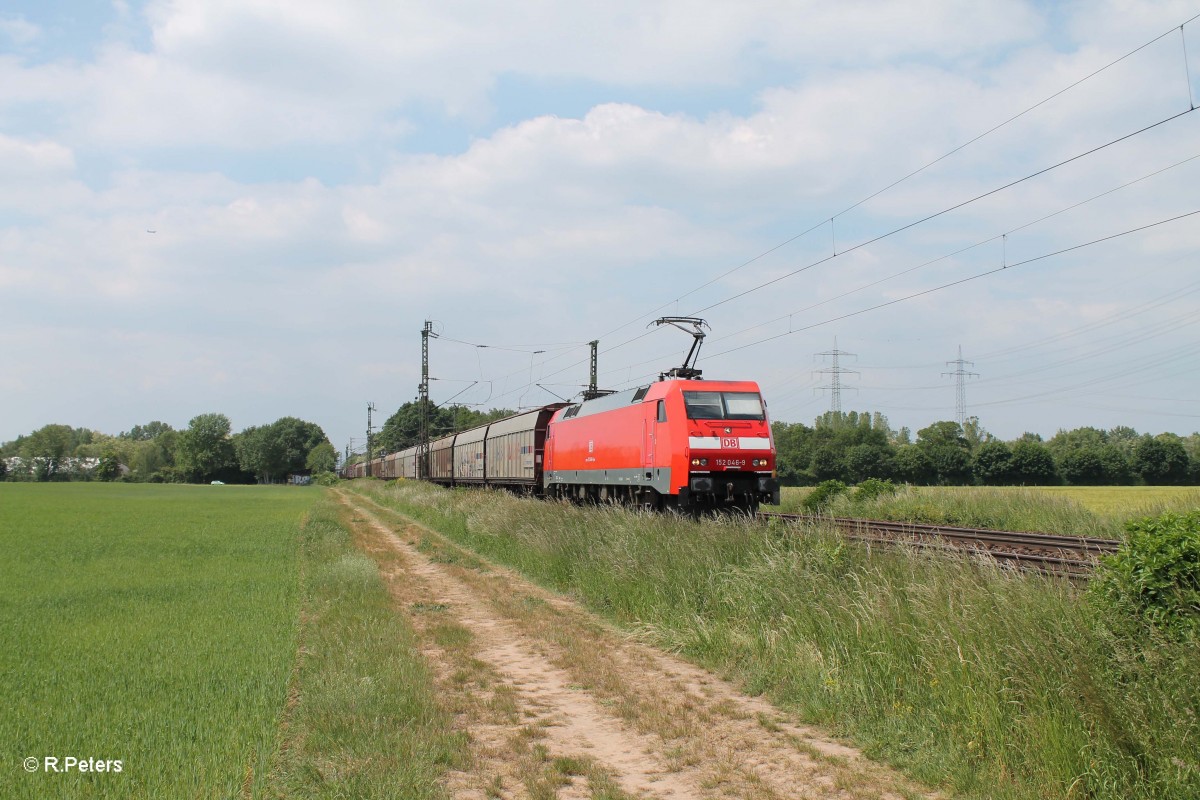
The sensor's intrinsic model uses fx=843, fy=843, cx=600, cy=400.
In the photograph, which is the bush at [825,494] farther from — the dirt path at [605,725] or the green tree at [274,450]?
the green tree at [274,450]

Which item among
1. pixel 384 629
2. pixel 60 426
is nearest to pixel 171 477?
pixel 60 426

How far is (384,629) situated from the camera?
382 inches

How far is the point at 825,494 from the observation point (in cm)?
2953

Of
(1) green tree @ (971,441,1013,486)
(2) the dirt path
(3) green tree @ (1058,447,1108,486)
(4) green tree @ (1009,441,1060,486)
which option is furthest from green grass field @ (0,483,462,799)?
(3) green tree @ (1058,447,1108,486)

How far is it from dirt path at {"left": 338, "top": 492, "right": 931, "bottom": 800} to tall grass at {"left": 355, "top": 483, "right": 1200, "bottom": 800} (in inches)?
15.3

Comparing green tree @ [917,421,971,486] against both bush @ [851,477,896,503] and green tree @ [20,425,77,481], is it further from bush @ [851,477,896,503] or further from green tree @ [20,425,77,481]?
green tree @ [20,425,77,481]

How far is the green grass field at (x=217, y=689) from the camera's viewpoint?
17.3ft

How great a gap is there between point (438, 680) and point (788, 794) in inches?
152

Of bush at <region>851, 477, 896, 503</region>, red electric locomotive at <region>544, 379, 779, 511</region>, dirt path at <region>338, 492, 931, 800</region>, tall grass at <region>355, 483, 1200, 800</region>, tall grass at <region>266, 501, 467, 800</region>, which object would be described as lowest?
dirt path at <region>338, 492, 931, 800</region>

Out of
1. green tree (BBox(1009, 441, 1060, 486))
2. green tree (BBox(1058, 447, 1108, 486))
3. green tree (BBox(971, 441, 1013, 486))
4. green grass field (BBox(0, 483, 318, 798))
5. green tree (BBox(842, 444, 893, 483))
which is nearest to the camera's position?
green grass field (BBox(0, 483, 318, 798))

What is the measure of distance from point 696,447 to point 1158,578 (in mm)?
13361

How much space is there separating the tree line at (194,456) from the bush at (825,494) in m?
129

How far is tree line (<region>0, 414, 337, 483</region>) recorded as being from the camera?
479 ft

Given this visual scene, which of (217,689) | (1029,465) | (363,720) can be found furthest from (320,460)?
(363,720)
